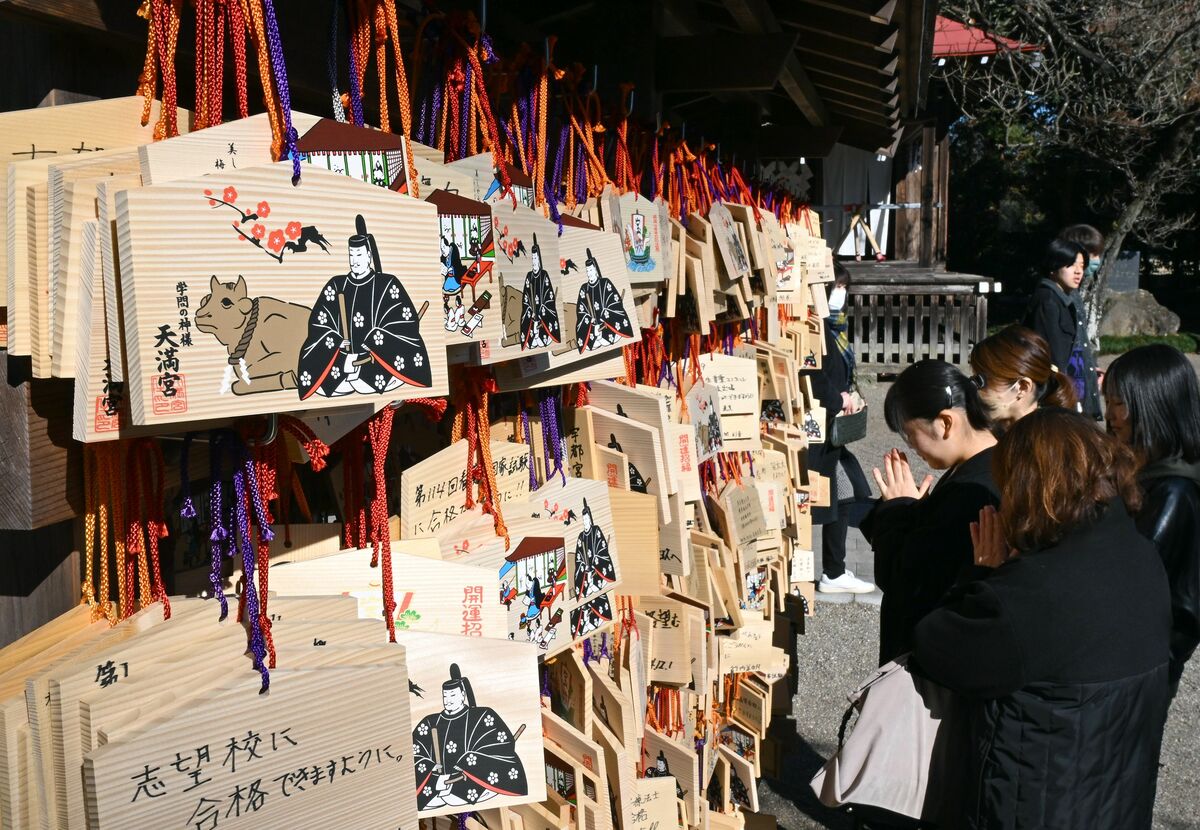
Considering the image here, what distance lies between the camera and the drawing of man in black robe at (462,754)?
1114 mm

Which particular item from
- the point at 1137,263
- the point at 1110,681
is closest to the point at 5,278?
the point at 1110,681

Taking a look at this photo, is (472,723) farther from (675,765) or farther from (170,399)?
(675,765)

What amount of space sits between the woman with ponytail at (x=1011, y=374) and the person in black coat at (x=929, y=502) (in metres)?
0.31

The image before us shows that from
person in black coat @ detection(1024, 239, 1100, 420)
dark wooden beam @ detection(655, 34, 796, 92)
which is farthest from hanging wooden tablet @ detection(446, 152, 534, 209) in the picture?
person in black coat @ detection(1024, 239, 1100, 420)

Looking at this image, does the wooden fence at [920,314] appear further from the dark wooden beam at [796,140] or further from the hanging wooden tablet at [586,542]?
the hanging wooden tablet at [586,542]

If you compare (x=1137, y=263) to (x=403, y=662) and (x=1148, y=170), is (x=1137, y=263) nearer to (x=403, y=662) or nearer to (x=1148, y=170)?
(x=1148, y=170)

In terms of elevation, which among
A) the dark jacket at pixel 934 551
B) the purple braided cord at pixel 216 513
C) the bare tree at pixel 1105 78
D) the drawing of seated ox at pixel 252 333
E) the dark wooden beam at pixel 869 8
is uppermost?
the bare tree at pixel 1105 78

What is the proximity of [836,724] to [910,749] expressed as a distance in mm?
2632

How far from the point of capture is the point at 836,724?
4.56 meters

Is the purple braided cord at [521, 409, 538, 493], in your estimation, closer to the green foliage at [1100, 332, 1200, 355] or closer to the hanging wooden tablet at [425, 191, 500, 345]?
the hanging wooden tablet at [425, 191, 500, 345]

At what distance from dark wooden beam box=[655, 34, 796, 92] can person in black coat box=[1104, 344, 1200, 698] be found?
46.0 inches

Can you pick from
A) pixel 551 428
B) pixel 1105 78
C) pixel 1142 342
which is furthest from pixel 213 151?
pixel 1142 342

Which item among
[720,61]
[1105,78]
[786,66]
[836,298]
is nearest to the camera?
[720,61]

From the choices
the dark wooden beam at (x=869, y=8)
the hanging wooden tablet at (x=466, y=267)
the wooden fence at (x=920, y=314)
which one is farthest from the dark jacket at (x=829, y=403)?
the wooden fence at (x=920, y=314)
